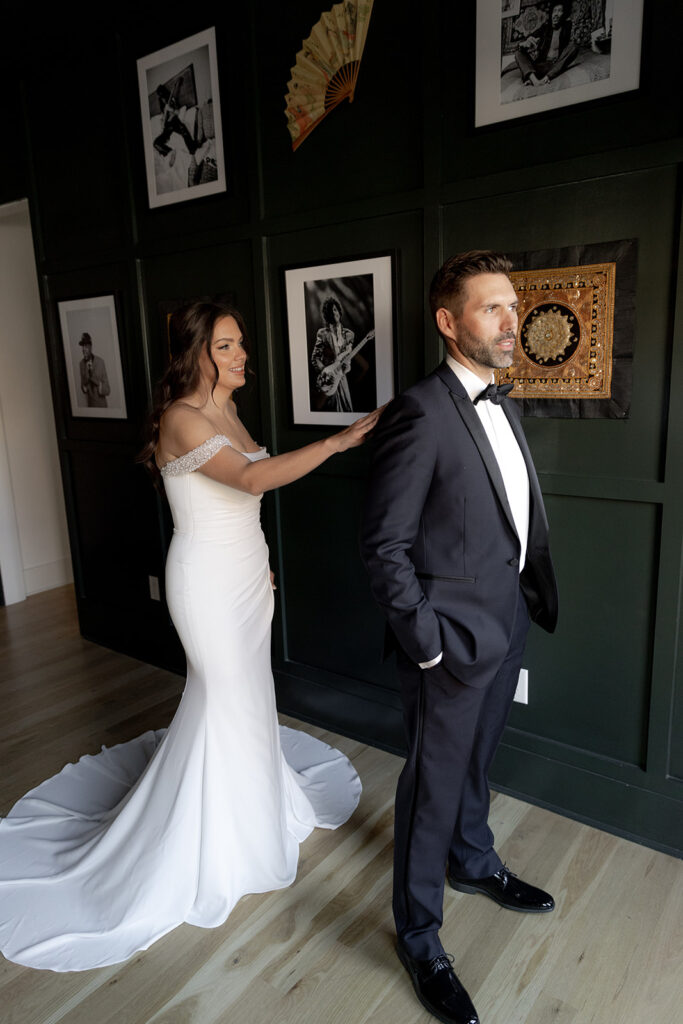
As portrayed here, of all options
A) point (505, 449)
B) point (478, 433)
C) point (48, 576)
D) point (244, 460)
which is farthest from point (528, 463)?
point (48, 576)

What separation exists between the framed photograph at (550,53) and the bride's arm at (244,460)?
122 centimetres

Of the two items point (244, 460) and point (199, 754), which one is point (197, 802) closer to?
point (199, 754)

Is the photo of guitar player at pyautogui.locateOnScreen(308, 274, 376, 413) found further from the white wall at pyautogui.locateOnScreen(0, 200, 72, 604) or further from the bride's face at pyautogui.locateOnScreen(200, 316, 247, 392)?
the white wall at pyautogui.locateOnScreen(0, 200, 72, 604)

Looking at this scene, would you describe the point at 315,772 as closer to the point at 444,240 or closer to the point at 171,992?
the point at 171,992

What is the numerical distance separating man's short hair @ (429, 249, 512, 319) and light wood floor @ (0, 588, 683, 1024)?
1.83 meters

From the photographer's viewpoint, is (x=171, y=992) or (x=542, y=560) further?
(x=542, y=560)

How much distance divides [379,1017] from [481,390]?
5.54ft

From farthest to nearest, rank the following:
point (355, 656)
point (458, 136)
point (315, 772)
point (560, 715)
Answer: point (355, 656) → point (315, 772) → point (560, 715) → point (458, 136)

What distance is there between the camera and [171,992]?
1.97 metres

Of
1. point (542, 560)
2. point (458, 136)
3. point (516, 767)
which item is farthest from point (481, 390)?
point (516, 767)

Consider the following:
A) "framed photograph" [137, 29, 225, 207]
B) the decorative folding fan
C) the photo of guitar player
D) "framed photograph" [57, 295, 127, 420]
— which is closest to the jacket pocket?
the photo of guitar player

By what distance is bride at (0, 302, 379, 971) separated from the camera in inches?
84.7

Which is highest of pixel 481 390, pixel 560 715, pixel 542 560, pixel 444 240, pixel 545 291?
pixel 444 240

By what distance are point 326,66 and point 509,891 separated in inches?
119
